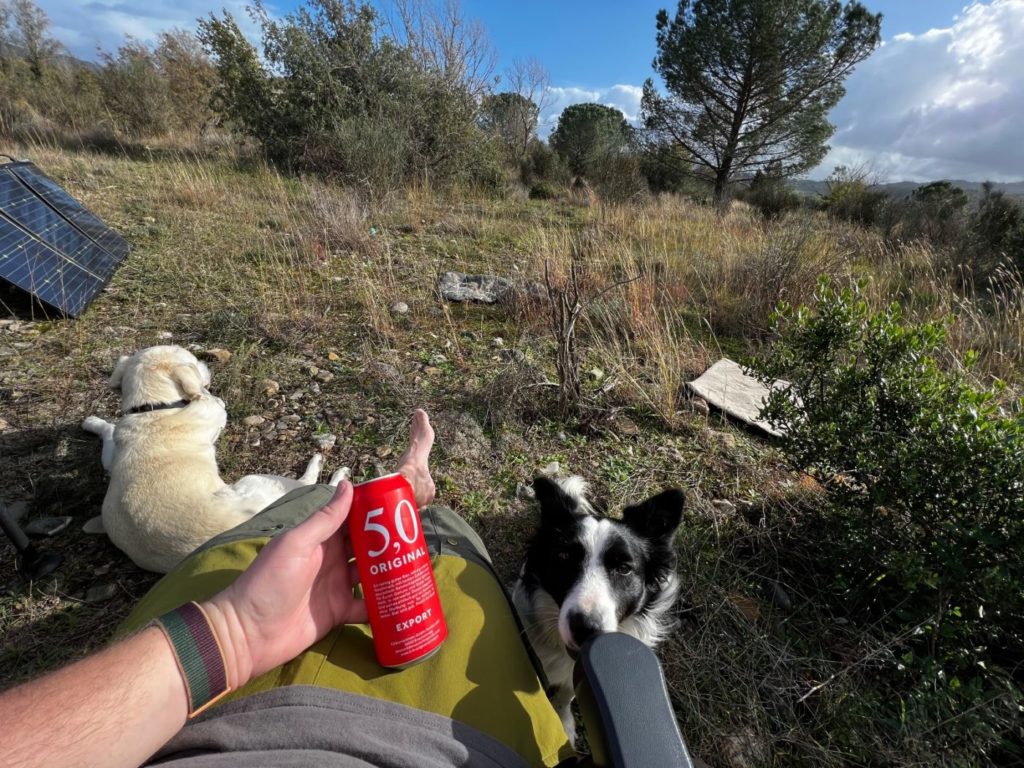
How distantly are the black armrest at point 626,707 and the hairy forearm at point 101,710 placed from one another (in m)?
0.92

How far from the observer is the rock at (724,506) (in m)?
2.45

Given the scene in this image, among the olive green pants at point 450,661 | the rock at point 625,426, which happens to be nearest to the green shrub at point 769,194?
the rock at point 625,426

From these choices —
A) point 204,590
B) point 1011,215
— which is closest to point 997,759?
point 204,590

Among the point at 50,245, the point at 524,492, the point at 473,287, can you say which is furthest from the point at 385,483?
the point at 50,245

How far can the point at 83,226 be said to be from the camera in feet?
14.3

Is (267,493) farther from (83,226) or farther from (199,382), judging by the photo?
(83,226)

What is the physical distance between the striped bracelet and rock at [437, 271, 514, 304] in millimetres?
3746

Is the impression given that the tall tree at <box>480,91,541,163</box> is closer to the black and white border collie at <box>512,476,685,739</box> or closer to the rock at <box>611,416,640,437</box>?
the rock at <box>611,416,640,437</box>

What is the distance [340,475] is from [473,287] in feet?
9.15

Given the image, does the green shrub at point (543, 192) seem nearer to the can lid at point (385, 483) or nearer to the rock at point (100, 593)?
the rock at point (100, 593)

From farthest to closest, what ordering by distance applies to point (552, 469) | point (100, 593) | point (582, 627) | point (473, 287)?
1. point (473, 287)
2. point (552, 469)
3. point (100, 593)
4. point (582, 627)

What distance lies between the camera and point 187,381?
2.50m

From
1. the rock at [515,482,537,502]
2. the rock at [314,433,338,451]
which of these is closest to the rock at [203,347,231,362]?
the rock at [314,433,338,451]

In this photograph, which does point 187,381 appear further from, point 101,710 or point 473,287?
point 473,287
